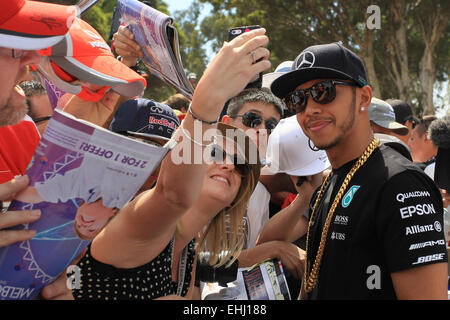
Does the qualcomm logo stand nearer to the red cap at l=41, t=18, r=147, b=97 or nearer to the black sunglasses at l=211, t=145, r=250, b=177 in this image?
the black sunglasses at l=211, t=145, r=250, b=177

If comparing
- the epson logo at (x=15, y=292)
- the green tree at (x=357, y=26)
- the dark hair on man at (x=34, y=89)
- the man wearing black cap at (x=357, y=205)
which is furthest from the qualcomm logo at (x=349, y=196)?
the green tree at (x=357, y=26)

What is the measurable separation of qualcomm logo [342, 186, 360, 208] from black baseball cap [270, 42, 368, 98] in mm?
510

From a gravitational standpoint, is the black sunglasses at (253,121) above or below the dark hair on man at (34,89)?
above

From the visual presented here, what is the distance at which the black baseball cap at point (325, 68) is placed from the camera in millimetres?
2139

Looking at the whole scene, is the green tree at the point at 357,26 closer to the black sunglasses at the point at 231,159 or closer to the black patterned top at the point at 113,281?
the black sunglasses at the point at 231,159

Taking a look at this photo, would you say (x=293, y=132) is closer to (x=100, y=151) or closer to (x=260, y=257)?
(x=260, y=257)

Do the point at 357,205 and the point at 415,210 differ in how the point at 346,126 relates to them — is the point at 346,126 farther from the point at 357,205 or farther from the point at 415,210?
the point at 415,210

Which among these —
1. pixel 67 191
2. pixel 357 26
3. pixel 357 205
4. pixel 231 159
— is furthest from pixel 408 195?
pixel 357 26

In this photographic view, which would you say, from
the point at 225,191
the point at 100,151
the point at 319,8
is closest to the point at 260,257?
the point at 225,191

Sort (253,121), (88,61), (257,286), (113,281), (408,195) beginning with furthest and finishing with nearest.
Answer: (253,121) → (257,286) → (408,195) → (113,281) → (88,61)

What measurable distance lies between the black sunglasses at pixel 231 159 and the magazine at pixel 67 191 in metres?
1.22

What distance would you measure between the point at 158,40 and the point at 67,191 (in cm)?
85

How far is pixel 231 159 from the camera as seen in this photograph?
2.59 metres

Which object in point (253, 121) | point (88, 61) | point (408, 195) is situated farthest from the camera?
point (253, 121)
